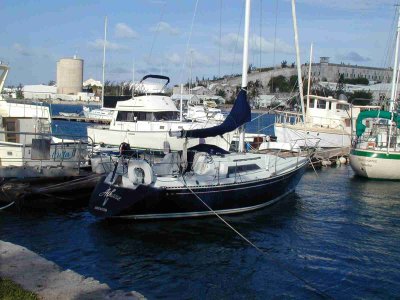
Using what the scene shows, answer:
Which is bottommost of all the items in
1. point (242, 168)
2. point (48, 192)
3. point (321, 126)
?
point (48, 192)

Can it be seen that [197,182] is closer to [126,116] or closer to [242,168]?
[242,168]

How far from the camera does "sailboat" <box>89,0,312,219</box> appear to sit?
17.1m

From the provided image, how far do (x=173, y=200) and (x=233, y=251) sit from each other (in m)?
3.29

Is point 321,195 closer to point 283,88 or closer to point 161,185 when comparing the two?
point 161,185

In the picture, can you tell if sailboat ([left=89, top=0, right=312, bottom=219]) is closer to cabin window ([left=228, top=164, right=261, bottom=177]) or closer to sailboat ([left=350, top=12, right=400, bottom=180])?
cabin window ([left=228, top=164, right=261, bottom=177])

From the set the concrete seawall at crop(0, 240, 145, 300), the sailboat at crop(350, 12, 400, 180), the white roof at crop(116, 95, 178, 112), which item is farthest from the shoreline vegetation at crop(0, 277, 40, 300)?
the white roof at crop(116, 95, 178, 112)

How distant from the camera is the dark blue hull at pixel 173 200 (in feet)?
55.7

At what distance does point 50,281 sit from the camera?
28.7 feet

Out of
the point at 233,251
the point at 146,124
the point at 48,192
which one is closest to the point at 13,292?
the point at 233,251

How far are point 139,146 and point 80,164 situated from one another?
1403cm

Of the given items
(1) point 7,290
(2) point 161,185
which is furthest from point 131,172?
(1) point 7,290

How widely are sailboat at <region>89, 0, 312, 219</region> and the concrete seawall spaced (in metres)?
7.14

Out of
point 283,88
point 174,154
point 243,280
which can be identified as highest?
point 283,88

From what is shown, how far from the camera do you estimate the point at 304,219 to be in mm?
19969
